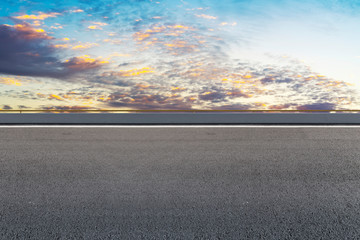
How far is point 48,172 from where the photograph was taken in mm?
6070

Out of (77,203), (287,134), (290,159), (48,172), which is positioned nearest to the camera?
(77,203)

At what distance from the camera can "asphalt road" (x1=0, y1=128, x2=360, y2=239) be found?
3.51 metres

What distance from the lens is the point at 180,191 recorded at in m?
4.81

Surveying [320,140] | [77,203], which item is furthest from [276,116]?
[77,203]

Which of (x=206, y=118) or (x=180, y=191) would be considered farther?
(x=206, y=118)

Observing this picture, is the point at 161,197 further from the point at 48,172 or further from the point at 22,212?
the point at 48,172

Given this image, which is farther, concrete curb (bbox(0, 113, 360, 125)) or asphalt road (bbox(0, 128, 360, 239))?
concrete curb (bbox(0, 113, 360, 125))

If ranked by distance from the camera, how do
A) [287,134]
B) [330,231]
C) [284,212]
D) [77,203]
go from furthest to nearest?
[287,134] < [77,203] < [284,212] < [330,231]

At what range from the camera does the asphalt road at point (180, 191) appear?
138 inches

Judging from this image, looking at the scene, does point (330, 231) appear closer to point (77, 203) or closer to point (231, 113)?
point (77, 203)

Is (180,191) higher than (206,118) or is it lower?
higher

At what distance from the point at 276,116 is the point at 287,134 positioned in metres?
5.06

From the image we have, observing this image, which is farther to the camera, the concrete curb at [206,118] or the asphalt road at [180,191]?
the concrete curb at [206,118]

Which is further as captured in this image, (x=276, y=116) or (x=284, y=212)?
(x=276, y=116)
